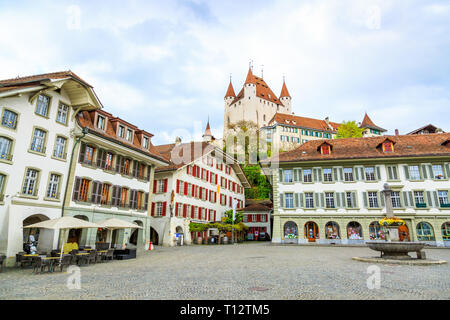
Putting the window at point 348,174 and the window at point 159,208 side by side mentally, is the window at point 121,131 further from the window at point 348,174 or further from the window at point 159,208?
the window at point 348,174

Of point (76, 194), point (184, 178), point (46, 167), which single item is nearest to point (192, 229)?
point (184, 178)

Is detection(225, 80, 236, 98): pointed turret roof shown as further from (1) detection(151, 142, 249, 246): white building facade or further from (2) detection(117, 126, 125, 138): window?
(2) detection(117, 126, 125, 138): window

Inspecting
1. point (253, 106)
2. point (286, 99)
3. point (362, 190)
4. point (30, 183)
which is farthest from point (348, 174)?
point (286, 99)

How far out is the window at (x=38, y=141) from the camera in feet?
53.0

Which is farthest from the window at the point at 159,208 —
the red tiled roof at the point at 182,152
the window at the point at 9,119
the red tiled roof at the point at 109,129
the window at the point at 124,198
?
the window at the point at 9,119

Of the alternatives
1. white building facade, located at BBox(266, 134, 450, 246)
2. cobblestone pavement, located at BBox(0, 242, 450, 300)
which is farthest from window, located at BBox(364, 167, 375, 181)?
cobblestone pavement, located at BBox(0, 242, 450, 300)

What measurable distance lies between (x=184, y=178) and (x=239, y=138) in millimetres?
55418

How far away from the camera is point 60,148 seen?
17750 mm

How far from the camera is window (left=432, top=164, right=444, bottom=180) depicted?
90.4ft

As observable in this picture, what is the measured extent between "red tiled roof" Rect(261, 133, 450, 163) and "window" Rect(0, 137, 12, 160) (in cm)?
2349

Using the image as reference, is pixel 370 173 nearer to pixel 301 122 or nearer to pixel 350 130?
pixel 350 130

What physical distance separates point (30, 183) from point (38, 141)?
244cm

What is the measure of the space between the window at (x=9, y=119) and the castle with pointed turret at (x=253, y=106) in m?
79.1
